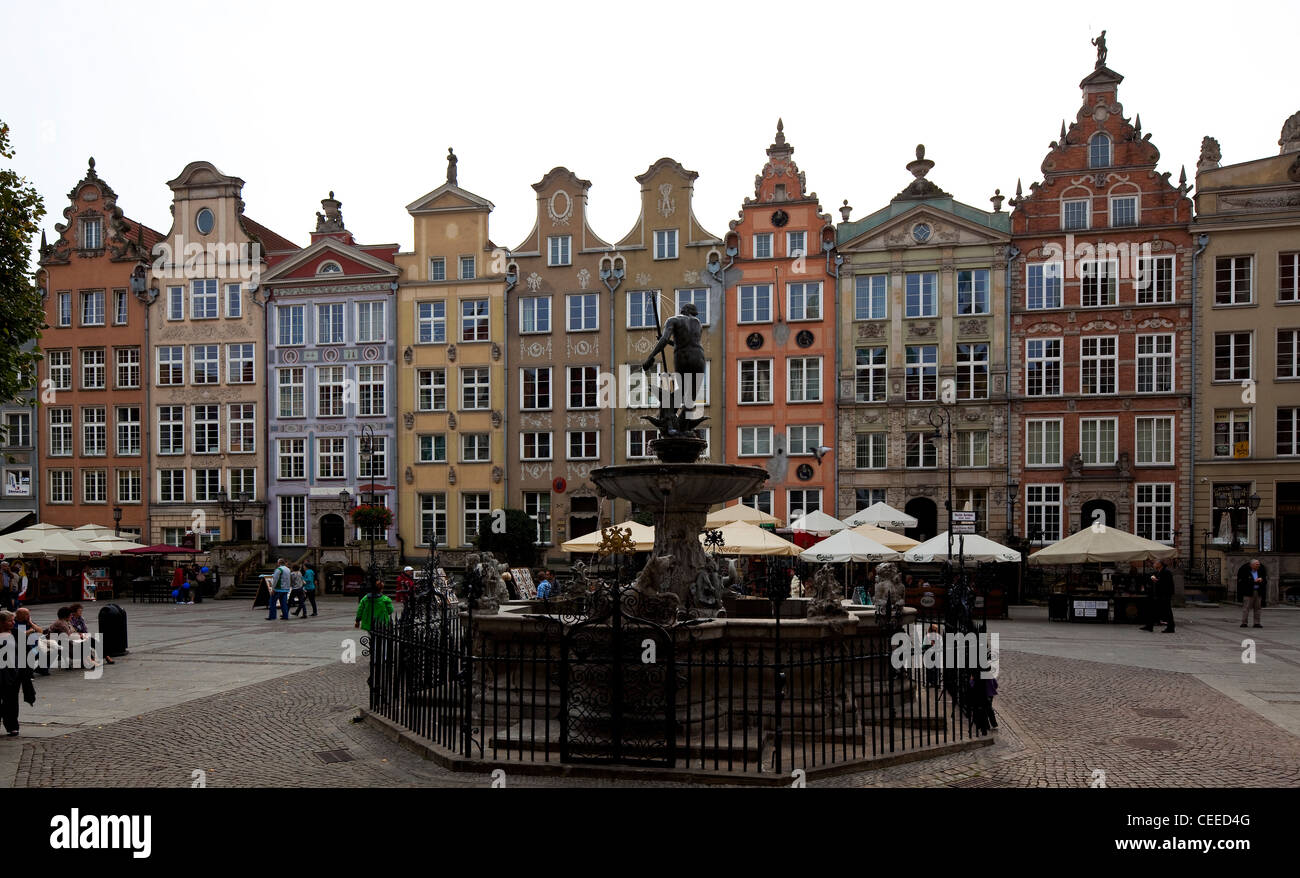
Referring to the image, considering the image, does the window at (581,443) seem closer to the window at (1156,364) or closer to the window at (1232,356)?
the window at (1156,364)

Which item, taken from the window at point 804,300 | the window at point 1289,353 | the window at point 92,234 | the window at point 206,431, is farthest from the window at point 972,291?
the window at point 92,234

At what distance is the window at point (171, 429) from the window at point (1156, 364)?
131ft

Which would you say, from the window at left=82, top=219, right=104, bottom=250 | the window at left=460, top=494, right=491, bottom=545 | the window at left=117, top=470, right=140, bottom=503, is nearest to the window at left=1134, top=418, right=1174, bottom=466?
the window at left=460, top=494, right=491, bottom=545

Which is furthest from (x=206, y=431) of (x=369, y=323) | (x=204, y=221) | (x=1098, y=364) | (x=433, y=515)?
(x=1098, y=364)

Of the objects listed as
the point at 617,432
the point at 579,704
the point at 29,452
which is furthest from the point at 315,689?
the point at 29,452

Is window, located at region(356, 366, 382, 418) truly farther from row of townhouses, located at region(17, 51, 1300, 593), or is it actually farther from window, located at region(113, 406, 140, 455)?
window, located at region(113, 406, 140, 455)

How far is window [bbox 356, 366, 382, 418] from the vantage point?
42.0m

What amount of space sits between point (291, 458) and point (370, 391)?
15.2 ft

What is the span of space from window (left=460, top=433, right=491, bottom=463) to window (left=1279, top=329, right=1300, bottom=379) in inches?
1200

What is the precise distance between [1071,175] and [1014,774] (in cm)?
3302

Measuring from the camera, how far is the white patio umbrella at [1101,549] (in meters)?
24.9

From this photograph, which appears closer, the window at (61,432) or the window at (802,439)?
the window at (802,439)
